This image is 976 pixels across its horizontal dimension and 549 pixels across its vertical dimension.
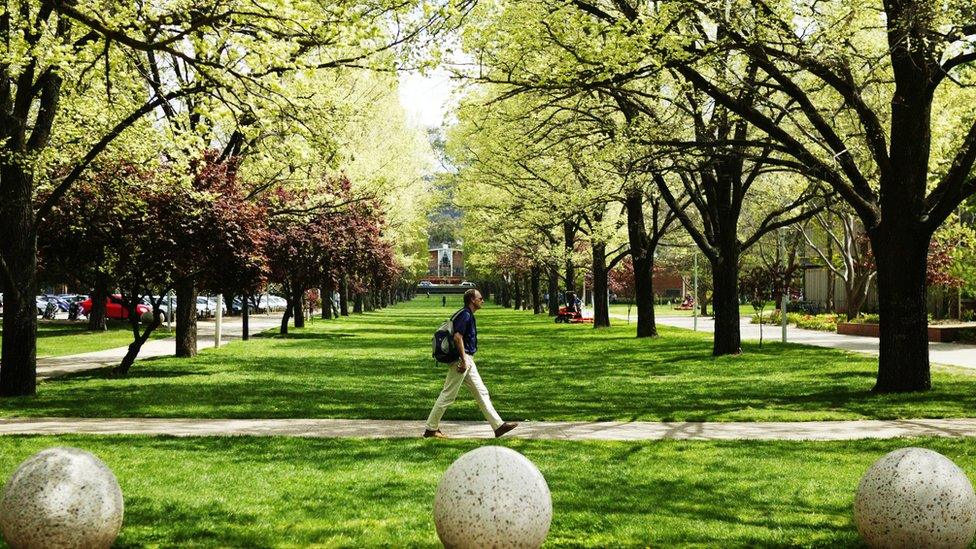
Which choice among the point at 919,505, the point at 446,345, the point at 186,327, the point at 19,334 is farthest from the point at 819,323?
the point at 919,505

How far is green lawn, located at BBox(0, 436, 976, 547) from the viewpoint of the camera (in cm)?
686

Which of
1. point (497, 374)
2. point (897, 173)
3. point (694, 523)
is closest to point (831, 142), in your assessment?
point (897, 173)

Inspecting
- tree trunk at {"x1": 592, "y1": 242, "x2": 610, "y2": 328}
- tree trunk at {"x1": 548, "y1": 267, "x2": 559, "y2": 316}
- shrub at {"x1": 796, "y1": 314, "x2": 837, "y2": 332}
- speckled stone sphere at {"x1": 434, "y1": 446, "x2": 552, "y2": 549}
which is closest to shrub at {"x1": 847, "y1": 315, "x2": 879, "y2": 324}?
shrub at {"x1": 796, "y1": 314, "x2": 837, "y2": 332}

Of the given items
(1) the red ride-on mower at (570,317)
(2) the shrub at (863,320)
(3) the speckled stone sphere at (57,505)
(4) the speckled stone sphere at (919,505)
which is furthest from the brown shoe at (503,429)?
(1) the red ride-on mower at (570,317)

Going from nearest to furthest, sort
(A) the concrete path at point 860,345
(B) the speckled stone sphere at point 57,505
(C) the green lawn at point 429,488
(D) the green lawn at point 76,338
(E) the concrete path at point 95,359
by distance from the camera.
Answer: (B) the speckled stone sphere at point 57,505 < (C) the green lawn at point 429,488 < (E) the concrete path at point 95,359 < (A) the concrete path at point 860,345 < (D) the green lawn at point 76,338

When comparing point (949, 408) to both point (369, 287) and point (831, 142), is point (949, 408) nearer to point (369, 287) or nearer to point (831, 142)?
point (831, 142)

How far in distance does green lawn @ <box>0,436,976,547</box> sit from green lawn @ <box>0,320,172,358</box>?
17053mm

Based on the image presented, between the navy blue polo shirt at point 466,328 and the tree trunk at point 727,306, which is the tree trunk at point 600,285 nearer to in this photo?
the tree trunk at point 727,306

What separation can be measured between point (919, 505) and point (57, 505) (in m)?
5.05

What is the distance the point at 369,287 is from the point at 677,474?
58.3 meters

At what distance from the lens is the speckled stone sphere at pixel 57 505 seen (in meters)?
5.70

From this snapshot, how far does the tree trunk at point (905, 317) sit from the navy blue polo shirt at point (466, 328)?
7.24 meters

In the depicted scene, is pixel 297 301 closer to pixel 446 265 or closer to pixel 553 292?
pixel 553 292

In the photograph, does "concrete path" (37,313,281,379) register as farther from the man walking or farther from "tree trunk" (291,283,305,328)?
the man walking
